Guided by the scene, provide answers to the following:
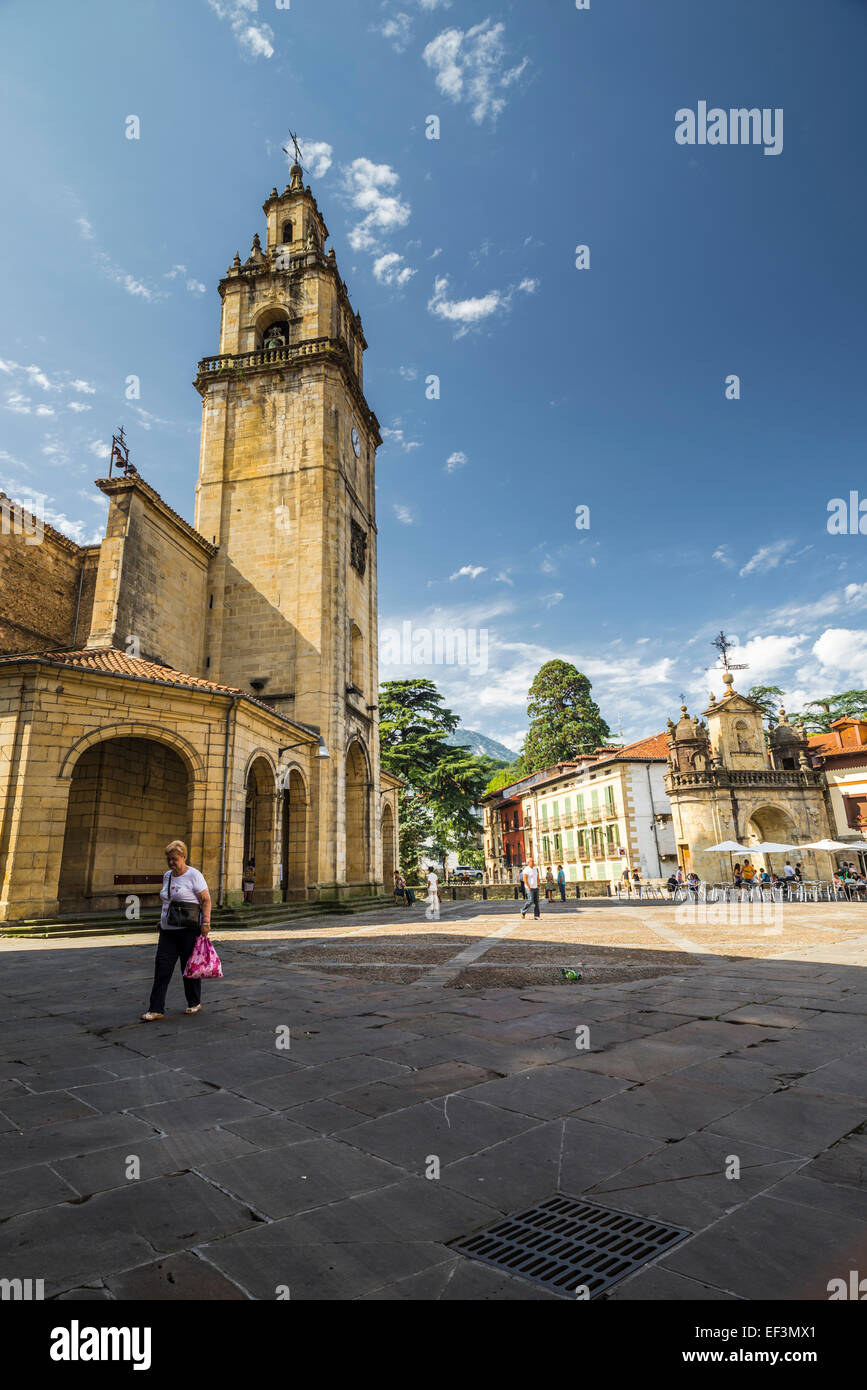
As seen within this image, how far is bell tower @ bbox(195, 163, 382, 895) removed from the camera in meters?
22.5

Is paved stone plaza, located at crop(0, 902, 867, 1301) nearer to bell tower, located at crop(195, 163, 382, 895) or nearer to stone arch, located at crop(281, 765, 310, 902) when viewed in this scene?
stone arch, located at crop(281, 765, 310, 902)

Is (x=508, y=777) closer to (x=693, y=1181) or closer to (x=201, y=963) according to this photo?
(x=201, y=963)

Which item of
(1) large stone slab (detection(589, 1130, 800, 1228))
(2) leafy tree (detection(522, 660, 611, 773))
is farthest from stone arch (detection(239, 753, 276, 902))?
(2) leafy tree (detection(522, 660, 611, 773))

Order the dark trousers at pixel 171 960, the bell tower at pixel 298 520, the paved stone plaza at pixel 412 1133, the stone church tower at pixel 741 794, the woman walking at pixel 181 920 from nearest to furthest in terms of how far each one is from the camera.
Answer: the paved stone plaza at pixel 412 1133 < the dark trousers at pixel 171 960 < the woman walking at pixel 181 920 < the bell tower at pixel 298 520 < the stone church tower at pixel 741 794

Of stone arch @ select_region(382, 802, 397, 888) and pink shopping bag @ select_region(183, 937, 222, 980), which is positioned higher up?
stone arch @ select_region(382, 802, 397, 888)

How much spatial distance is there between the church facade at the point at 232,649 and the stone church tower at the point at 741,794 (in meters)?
15.4

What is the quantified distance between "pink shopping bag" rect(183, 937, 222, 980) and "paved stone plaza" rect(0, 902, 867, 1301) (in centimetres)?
36

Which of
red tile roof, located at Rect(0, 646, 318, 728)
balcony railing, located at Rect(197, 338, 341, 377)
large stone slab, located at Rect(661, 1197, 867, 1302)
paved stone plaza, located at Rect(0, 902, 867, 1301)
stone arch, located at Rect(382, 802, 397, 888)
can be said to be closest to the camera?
large stone slab, located at Rect(661, 1197, 867, 1302)

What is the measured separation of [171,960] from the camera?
19.0ft

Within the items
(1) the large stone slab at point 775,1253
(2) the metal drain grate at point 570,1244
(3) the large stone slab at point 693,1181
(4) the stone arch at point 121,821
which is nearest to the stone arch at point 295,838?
(4) the stone arch at point 121,821

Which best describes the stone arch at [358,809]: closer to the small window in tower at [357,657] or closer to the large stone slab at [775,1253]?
the small window in tower at [357,657]

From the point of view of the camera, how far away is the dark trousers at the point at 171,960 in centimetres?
561

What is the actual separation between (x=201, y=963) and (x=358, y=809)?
19.3m
